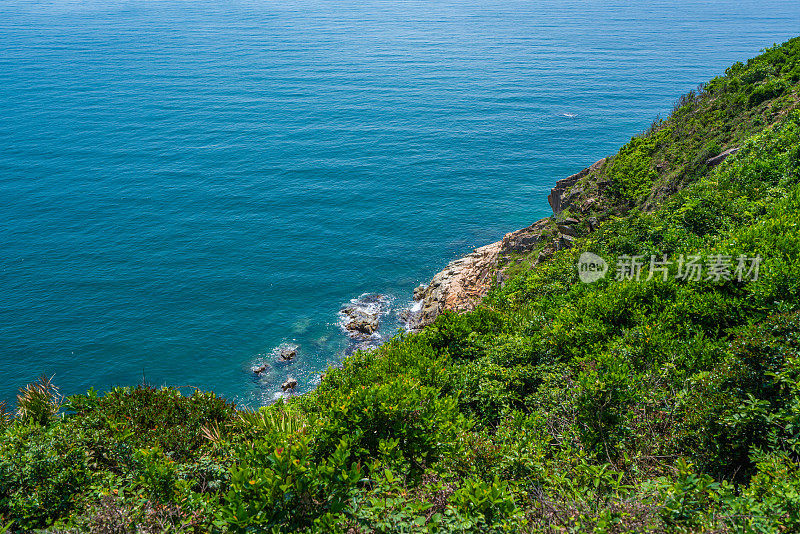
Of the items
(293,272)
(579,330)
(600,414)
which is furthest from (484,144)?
(600,414)

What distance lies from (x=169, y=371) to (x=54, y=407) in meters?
21.0

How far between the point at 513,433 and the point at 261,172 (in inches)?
2298

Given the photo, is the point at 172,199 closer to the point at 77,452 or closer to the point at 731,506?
the point at 77,452

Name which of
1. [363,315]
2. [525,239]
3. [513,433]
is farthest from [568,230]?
[513,433]

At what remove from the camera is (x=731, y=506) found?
22.1ft

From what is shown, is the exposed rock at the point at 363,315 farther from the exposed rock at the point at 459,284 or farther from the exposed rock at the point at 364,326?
the exposed rock at the point at 459,284

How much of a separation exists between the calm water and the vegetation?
21664 millimetres

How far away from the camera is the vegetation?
24.3 ft

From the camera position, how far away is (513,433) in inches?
439

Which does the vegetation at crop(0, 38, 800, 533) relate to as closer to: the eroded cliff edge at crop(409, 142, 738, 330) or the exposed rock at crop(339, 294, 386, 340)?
the eroded cliff edge at crop(409, 142, 738, 330)

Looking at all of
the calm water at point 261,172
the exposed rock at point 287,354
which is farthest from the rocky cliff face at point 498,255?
the exposed rock at point 287,354

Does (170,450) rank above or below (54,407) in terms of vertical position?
below

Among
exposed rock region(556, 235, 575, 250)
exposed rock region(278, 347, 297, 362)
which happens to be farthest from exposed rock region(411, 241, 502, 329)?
exposed rock region(278, 347, 297, 362)

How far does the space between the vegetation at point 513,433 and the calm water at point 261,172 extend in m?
21.7
